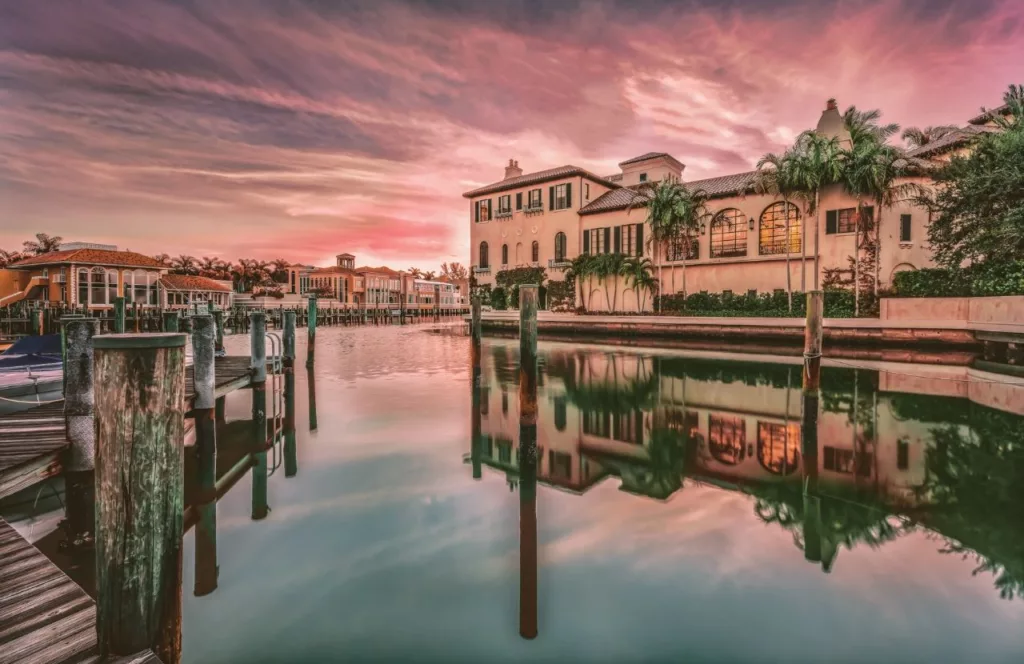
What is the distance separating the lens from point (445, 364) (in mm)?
21344

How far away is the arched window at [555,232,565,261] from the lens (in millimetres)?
40562

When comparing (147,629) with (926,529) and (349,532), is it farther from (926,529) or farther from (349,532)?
(926,529)

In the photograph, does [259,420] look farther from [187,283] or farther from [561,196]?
[187,283]

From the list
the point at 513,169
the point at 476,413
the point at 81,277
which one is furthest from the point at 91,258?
the point at 476,413

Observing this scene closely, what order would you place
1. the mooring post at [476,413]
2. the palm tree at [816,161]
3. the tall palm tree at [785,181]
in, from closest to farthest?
1. the mooring post at [476,413]
2. the palm tree at [816,161]
3. the tall palm tree at [785,181]

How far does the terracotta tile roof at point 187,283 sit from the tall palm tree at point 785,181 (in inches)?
1928

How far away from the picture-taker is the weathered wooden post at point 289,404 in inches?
317

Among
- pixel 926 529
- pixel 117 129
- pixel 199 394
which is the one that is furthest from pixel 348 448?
pixel 117 129

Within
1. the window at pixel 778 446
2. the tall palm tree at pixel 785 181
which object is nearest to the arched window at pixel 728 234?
the tall palm tree at pixel 785 181

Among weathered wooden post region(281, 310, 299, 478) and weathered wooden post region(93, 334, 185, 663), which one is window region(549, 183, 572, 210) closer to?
weathered wooden post region(281, 310, 299, 478)

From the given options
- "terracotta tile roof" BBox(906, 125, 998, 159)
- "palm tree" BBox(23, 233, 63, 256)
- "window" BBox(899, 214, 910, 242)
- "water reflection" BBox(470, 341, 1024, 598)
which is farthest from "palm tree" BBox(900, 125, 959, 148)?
"palm tree" BBox(23, 233, 63, 256)

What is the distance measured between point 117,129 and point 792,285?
117 feet

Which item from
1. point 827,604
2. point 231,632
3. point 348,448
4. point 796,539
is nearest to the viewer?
point 231,632

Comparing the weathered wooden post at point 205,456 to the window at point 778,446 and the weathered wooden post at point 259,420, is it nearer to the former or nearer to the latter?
the weathered wooden post at point 259,420
